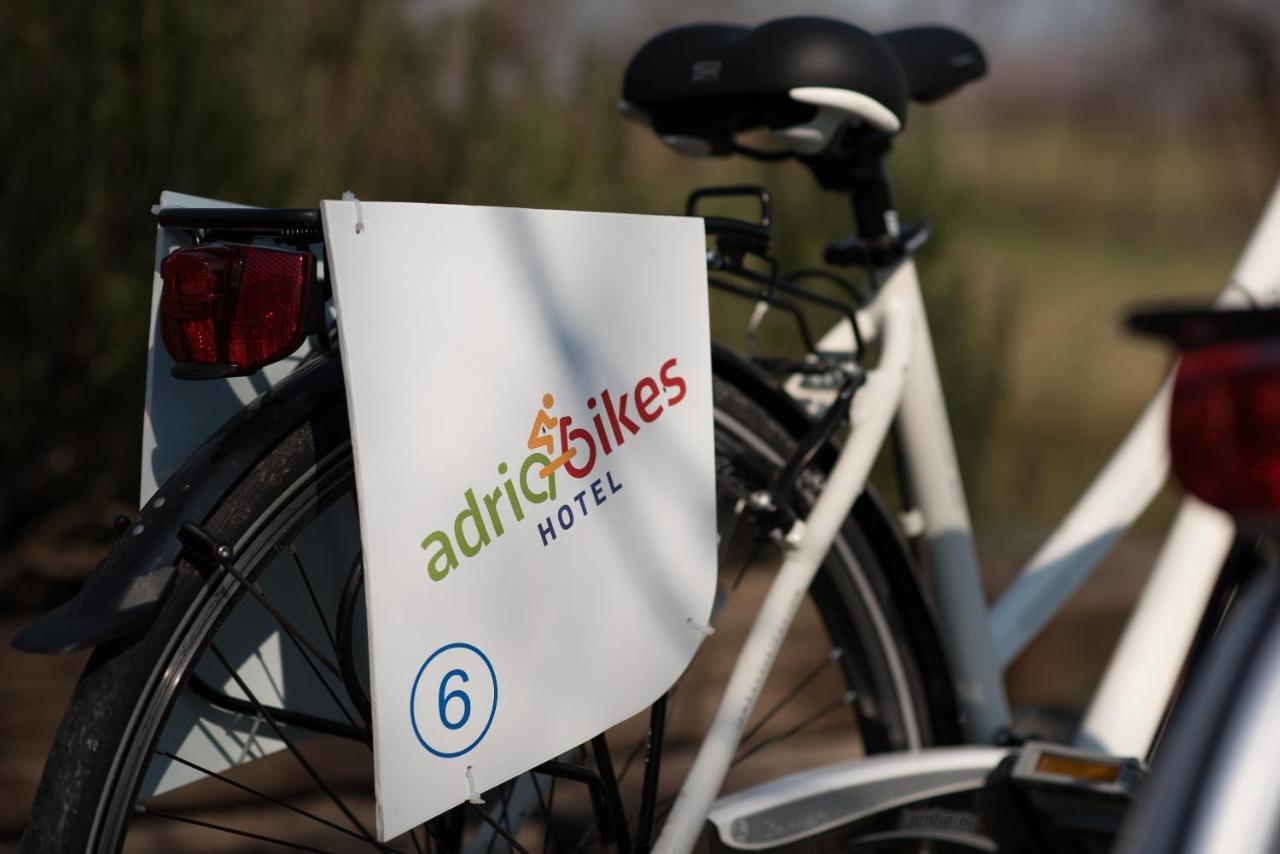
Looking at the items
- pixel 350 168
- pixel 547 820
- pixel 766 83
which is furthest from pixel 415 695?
pixel 350 168

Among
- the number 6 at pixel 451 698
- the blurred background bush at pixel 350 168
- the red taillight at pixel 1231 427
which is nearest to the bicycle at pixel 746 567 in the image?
the number 6 at pixel 451 698

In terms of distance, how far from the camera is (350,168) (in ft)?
A: 11.4

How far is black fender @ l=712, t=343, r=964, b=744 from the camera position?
161 centimetres

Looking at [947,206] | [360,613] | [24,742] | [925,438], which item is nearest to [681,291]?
[360,613]

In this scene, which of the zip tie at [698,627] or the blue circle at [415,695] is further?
the zip tie at [698,627]

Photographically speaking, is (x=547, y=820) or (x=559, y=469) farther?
(x=547, y=820)

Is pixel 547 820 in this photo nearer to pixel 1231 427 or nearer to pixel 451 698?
pixel 451 698

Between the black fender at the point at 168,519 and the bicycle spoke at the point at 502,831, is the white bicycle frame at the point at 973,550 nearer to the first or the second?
the bicycle spoke at the point at 502,831

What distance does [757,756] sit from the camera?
2822 mm

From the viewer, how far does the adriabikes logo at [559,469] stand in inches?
44.6

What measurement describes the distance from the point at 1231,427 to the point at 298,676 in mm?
1009

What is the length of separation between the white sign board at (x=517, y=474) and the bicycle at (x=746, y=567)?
88 mm

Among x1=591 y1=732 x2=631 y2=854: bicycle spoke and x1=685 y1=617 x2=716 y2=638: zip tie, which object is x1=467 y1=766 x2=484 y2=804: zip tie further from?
x1=685 y1=617 x2=716 y2=638: zip tie

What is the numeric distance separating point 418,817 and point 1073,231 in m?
8.07
